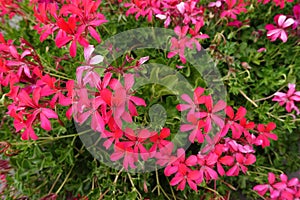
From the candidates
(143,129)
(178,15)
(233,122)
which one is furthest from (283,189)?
(178,15)

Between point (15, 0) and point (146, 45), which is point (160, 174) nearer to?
point (146, 45)

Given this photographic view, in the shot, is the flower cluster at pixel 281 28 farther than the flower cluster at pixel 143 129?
Yes

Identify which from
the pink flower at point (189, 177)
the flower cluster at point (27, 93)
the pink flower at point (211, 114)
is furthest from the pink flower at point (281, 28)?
the flower cluster at point (27, 93)

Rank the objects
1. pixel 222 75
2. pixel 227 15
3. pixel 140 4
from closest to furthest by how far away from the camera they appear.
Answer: pixel 140 4
pixel 227 15
pixel 222 75

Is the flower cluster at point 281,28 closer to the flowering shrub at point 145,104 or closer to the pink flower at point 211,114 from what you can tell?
the flowering shrub at point 145,104

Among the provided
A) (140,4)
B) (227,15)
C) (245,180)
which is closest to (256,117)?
(245,180)

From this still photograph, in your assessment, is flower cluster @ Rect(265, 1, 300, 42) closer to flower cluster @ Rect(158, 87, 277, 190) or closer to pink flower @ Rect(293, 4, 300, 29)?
pink flower @ Rect(293, 4, 300, 29)

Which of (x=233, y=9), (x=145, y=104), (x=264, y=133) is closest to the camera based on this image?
(x=145, y=104)

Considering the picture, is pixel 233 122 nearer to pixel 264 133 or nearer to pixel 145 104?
pixel 264 133
